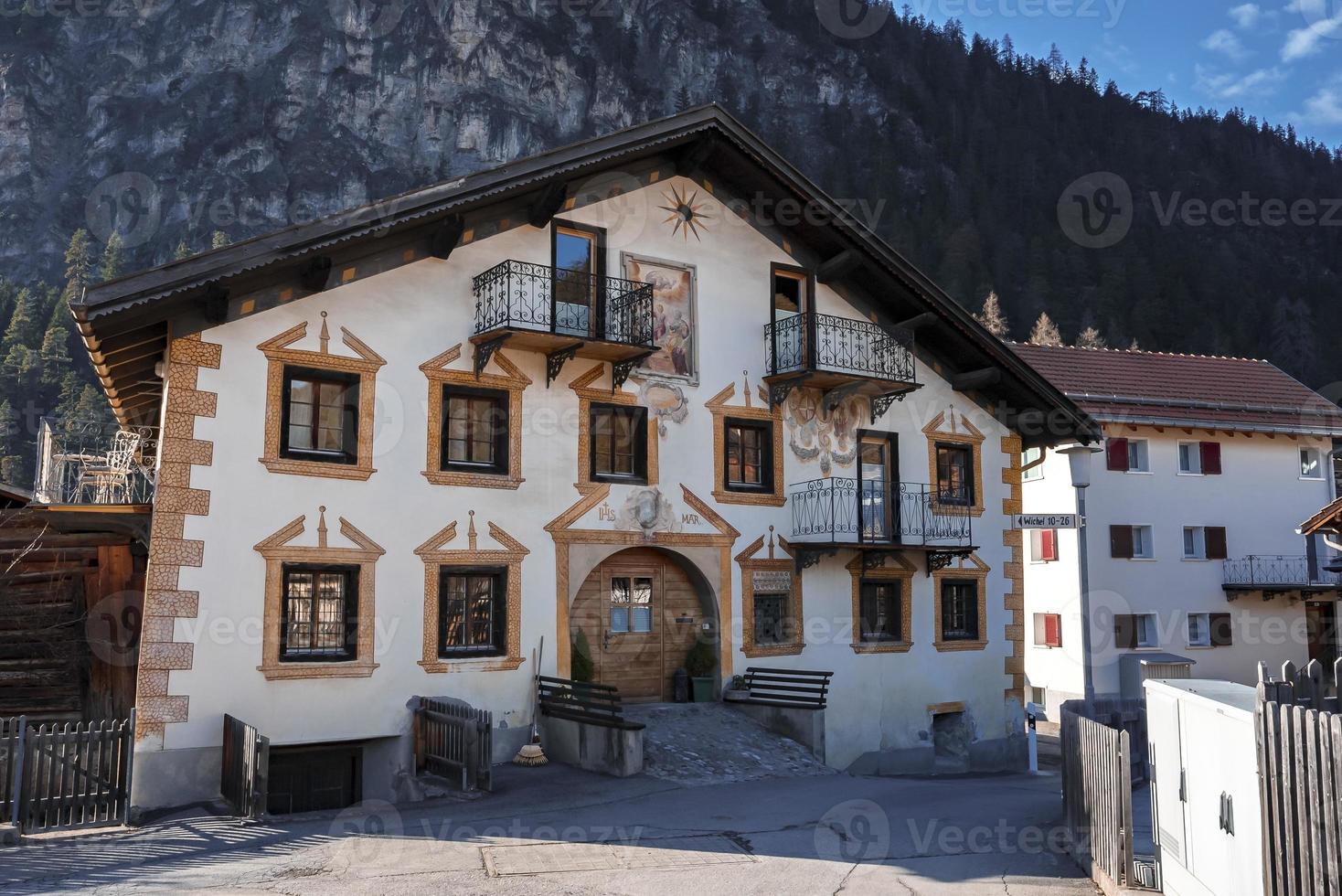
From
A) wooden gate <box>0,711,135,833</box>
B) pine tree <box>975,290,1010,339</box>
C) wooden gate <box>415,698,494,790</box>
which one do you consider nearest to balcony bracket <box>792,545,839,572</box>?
wooden gate <box>415,698,494,790</box>

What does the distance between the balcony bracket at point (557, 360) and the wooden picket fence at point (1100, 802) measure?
9.52 meters

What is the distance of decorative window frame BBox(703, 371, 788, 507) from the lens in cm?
2095

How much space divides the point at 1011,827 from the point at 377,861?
7.34 m

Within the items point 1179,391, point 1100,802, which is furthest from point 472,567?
point 1179,391

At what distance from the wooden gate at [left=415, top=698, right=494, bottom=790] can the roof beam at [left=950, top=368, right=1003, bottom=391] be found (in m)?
12.5

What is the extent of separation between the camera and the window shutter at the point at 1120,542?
36781mm

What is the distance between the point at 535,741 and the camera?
17.6 metres

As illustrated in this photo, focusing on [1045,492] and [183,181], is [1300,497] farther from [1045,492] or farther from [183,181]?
[183,181]

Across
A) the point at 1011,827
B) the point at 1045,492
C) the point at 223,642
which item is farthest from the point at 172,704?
the point at 1045,492

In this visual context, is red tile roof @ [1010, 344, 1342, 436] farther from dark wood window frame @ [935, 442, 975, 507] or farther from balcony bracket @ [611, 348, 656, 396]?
balcony bracket @ [611, 348, 656, 396]

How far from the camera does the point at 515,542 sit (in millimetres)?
18500

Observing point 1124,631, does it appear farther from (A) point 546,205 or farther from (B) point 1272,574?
(A) point 546,205

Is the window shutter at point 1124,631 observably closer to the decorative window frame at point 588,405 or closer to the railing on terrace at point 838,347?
the railing on terrace at point 838,347

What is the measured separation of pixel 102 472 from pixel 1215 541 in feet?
114
